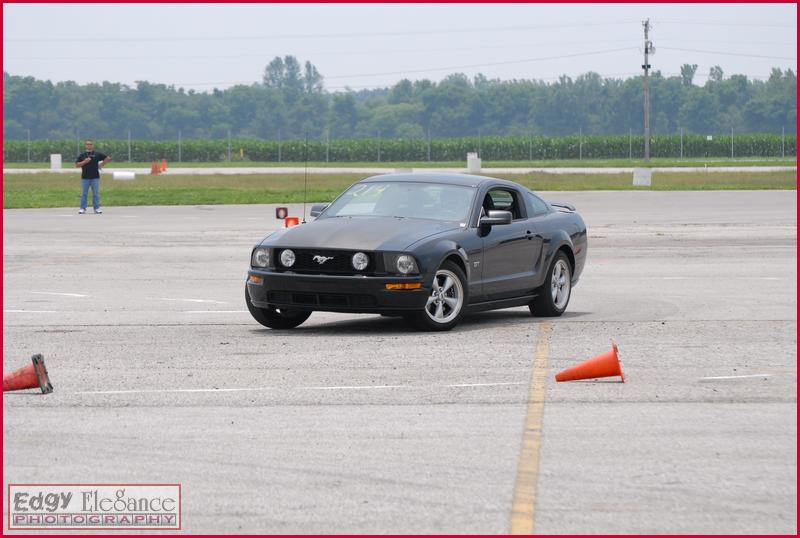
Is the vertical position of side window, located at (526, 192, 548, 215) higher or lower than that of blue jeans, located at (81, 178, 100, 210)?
higher

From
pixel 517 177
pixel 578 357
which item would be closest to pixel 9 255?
pixel 578 357

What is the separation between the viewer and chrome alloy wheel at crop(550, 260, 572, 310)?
14.9 m

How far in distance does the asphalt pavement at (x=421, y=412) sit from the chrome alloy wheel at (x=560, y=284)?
24cm

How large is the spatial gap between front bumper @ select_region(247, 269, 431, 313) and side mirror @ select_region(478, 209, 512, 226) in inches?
52.4

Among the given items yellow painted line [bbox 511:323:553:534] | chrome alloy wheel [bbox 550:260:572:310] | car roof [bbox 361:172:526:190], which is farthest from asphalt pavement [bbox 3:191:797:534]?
car roof [bbox 361:172:526:190]

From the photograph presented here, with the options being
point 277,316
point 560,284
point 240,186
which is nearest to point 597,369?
point 277,316

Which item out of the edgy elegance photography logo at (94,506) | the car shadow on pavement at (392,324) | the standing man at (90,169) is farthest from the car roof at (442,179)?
the standing man at (90,169)

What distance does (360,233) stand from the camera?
1327cm

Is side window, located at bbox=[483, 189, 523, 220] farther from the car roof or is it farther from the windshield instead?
the windshield

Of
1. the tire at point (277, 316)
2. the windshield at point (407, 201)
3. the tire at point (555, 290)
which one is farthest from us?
the tire at point (555, 290)

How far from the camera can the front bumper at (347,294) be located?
1283 centimetres

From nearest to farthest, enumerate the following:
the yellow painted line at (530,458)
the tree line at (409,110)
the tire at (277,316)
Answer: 1. the yellow painted line at (530,458)
2. the tire at (277,316)
3. the tree line at (409,110)

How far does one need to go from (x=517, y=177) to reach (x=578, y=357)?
52.4 meters

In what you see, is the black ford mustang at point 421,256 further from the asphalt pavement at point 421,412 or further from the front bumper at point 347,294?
the asphalt pavement at point 421,412
